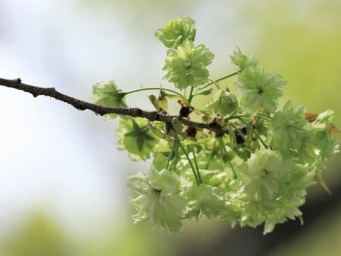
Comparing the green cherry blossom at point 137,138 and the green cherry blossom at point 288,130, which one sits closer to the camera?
the green cherry blossom at point 288,130

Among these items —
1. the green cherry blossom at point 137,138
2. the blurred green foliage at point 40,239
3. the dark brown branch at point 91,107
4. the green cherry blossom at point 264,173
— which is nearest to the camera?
the dark brown branch at point 91,107

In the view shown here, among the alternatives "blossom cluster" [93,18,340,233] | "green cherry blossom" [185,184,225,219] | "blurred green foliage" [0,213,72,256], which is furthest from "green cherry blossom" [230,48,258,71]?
"blurred green foliage" [0,213,72,256]

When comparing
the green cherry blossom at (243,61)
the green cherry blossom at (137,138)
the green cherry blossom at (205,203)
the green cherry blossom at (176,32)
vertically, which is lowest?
the green cherry blossom at (205,203)

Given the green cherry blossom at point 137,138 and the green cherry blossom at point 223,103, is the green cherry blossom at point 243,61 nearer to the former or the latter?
the green cherry blossom at point 223,103

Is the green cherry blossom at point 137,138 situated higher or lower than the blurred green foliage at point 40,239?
lower

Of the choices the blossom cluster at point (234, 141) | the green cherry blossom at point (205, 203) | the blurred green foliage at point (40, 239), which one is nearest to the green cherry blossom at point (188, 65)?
the blossom cluster at point (234, 141)

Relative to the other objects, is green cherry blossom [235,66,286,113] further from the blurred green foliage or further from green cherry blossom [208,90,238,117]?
the blurred green foliage

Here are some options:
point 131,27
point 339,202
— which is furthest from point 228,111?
point 131,27
